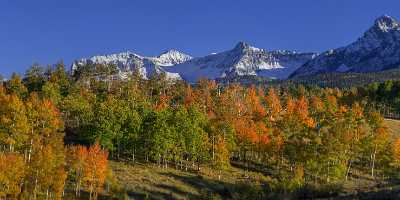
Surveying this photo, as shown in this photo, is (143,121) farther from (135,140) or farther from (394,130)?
(394,130)

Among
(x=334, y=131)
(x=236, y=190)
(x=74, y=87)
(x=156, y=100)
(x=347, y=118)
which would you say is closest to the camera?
(x=236, y=190)

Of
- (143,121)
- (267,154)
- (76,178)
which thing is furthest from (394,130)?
(76,178)

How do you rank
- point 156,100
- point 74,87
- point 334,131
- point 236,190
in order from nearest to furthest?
point 236,190, point 334,131, point 74,87, point 156,100

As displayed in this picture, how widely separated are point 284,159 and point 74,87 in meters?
57.4

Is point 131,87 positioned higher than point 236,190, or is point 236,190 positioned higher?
point 131,87

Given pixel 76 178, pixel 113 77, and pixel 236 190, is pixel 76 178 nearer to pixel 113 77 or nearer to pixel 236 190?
pixel 236 190

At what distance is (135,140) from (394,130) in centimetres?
7917

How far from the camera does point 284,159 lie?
12075 centimetres

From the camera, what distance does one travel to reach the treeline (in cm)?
8438

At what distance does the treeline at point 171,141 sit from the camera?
8438cm

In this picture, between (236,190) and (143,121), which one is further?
(143,121)

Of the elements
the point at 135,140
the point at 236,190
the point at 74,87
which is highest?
the point at 74,87

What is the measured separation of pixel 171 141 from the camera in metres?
104

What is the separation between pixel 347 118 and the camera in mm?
119000
